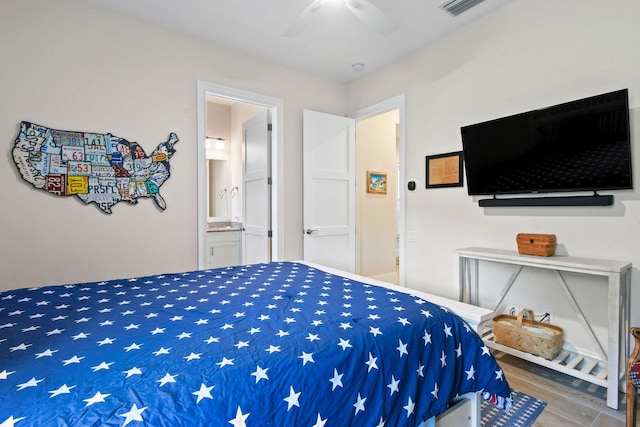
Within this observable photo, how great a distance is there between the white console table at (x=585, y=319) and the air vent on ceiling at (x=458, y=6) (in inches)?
79.2

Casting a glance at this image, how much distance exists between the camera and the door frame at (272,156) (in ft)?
10.6

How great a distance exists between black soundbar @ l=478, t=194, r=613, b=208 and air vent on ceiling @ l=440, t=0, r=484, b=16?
161 cm

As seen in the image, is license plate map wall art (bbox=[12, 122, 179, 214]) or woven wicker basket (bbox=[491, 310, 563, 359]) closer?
woven wicker basket (bbox=[491, 310, 563, 359])

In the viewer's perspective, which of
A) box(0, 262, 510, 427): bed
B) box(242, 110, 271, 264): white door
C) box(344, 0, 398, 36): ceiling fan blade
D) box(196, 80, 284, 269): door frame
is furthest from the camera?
box(242, 110, 271, 264): white door

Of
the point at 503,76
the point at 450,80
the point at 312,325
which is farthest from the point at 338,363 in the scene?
the point at 450,80

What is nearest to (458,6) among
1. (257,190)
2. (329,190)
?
(329,190)

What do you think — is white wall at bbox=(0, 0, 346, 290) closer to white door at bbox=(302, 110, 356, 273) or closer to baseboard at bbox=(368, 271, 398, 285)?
white door at bbox=(302, 110, 356, 273)

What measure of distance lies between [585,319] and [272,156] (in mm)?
3196

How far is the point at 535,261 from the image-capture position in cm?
232

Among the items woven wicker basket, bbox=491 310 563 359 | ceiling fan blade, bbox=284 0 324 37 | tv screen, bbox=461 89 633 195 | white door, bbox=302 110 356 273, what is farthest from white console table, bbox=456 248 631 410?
ceiling fan blade, bbox=284 0 324 37

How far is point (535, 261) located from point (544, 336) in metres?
0.52

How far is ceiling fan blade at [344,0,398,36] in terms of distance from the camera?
2.07 metres

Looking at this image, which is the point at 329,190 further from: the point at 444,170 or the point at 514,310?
the point at 514,310

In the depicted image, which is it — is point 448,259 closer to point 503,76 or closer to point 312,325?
point 503,76
